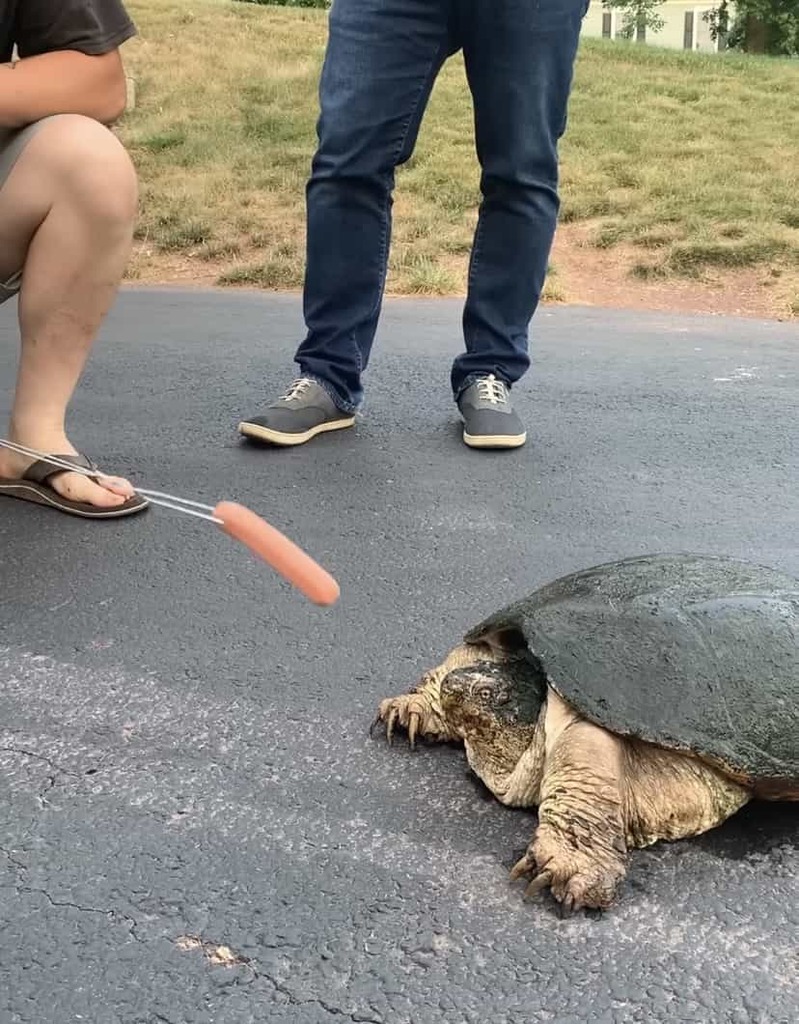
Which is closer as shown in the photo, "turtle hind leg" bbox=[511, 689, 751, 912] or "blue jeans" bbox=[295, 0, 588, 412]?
"turtle hind leg" bbox=[511, 689, 751, 912]

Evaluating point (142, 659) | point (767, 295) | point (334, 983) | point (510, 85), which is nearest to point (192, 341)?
point (510, 85)

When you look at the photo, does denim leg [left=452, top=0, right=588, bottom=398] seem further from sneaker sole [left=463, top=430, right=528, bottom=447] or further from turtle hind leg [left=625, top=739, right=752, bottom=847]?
turtle hind leg [left=625, top=739, right=752, bottom=847]

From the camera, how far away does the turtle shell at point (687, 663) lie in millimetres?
1492

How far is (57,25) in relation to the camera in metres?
2.43

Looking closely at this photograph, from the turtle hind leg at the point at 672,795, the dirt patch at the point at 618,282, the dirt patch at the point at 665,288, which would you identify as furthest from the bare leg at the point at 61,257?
the dirt patch at the point at 665,288

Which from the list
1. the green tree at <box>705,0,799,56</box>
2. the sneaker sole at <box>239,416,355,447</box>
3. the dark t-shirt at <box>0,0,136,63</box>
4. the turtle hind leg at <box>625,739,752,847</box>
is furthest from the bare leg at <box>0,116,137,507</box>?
the green tree at <box>705,0,799,56</box>

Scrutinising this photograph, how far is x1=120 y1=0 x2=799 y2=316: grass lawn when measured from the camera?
7.92 meters

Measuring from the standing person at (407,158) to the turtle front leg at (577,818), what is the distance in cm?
175

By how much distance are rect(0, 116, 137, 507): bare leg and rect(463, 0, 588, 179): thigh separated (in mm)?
1097

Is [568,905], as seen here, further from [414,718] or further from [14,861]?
[14,861]

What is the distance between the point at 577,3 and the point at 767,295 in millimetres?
4767

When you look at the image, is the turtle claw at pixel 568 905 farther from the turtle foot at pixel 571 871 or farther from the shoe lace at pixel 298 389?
the shoe lace at pixel 298 389

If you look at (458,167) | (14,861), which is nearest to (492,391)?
(14,861)

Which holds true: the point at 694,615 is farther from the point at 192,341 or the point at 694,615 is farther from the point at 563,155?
the point at 563,155
